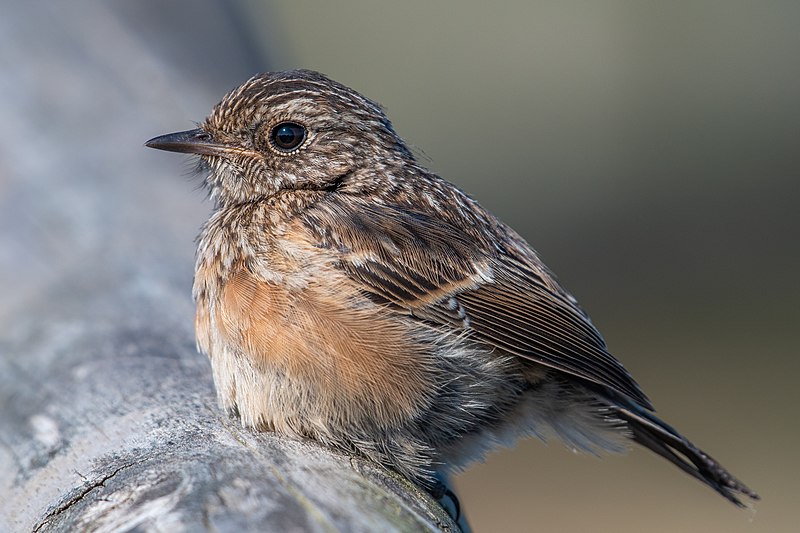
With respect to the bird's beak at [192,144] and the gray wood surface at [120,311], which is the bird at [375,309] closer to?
the bird's beak at [192,144]

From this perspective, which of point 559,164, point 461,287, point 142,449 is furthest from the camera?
point 559,164

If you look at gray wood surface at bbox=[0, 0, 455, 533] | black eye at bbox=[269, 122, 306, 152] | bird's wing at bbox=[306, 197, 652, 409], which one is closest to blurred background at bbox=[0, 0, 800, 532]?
gray wood surface at bbox=[0, 0, 455, 533]

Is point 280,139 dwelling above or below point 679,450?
above

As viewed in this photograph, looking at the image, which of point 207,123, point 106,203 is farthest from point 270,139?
point 106,203

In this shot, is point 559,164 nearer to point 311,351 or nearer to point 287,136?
point 287,136

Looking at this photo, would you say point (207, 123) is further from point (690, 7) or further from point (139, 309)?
point (690, 7)

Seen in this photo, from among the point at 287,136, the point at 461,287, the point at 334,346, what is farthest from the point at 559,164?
the point at 334,346

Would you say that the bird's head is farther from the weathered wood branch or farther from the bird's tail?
the bird's tail
